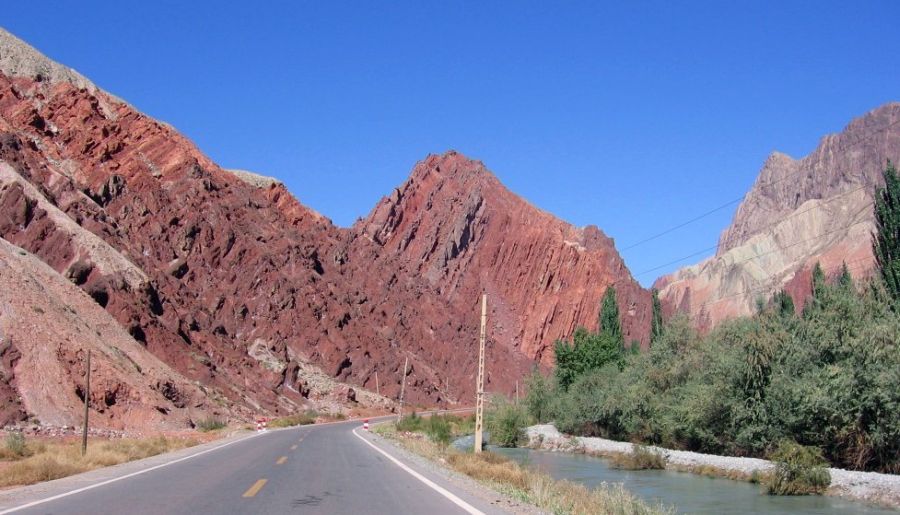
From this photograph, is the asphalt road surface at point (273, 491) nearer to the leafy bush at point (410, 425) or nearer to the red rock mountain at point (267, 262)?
the red rock mountain at point (267, 262)

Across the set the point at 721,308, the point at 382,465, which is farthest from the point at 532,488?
the point at 721,308

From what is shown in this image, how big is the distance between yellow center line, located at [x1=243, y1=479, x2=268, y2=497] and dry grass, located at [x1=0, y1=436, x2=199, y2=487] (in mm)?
4908

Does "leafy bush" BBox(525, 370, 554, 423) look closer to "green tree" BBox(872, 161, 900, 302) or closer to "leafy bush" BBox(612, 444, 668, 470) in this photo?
"leafy bush" BBox(612, 444, 668, 470)

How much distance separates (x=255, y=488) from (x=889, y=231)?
39.0 m

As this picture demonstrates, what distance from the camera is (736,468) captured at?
3070 cm

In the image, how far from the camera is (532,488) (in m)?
16.4

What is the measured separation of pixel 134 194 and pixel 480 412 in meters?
72.4

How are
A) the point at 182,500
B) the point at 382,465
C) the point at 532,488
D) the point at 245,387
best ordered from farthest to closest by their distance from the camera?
the point at 245,387 < the point at 382,465 < the point at 532,488 < the point at 182,500

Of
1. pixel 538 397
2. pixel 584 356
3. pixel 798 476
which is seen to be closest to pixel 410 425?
pixel 538 397

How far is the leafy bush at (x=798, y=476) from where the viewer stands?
25.8 meters

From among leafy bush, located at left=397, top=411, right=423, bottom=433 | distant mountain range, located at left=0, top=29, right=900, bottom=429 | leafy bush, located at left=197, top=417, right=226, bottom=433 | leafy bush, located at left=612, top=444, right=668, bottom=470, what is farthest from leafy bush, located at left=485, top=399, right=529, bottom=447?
distant mountain range, located at left=0, top=29, right=900, bottom=429

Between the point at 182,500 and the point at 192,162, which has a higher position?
the point at 192,162

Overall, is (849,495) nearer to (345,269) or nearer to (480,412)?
(480,412)

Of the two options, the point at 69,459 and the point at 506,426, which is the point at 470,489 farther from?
the point at 506,426
